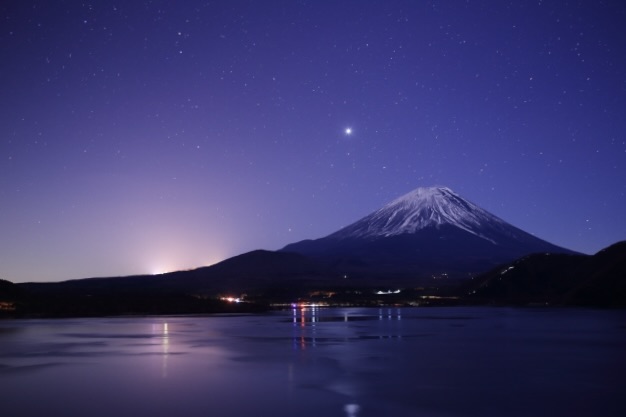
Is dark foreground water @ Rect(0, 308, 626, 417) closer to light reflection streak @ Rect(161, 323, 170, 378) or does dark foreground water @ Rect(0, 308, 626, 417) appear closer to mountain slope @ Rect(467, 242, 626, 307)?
light reflection streak @ Rect(161, 323, 170, 378)

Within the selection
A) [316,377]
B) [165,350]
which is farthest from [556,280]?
[316,377]

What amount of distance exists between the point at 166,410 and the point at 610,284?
86715 mm

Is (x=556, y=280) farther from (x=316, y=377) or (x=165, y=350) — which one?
(x=316, y=377)

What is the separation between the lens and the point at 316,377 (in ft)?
67.1

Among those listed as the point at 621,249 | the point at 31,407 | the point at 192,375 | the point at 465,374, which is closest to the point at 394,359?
the point at 465,374

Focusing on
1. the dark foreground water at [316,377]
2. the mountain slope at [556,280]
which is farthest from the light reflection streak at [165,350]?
the mountain slope at [556,280]

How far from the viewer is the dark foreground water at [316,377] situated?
15516 millimetres

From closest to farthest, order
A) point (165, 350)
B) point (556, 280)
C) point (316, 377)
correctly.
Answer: point (316, 377) → point (165, 350) → point (556, 280)

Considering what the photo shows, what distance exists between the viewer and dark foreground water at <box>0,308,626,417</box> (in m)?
15.5

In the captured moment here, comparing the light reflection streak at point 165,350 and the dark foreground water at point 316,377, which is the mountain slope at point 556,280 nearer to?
A: the dark foreground water at point 316,377

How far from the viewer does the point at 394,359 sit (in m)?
25.4

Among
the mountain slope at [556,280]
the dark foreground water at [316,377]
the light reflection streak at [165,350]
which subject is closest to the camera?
the dark foreground water at [316,377]

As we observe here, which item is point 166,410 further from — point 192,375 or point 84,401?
point 192,375

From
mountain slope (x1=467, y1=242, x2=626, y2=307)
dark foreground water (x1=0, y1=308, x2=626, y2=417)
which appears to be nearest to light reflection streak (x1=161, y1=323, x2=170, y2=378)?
dark foreground water (x1=0, y1=308, x2=626, y2=417)
